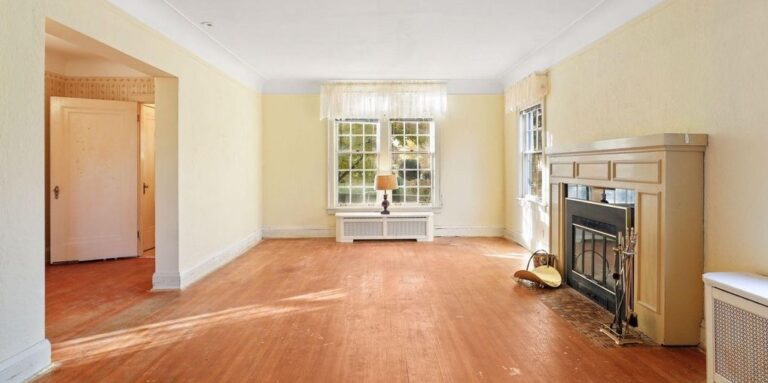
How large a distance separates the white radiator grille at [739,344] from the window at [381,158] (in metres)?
5.93

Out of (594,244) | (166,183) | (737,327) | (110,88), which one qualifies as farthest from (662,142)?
(110,88)

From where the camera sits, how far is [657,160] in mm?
3154

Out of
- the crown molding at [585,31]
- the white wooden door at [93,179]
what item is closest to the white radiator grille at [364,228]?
the white wooden door at [93,179]

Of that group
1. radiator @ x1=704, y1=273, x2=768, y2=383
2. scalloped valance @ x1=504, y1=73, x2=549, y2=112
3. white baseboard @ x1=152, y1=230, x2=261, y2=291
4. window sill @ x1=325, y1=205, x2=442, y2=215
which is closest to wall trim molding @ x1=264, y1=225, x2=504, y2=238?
window sill @ x1=325, y1=205, x2=442, y2=215

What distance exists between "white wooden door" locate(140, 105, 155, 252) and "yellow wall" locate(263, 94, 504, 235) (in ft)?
6.04

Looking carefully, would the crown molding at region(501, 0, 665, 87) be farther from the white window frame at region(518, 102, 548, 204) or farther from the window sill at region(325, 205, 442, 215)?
the window sill at region(325, 205, 442, 215)

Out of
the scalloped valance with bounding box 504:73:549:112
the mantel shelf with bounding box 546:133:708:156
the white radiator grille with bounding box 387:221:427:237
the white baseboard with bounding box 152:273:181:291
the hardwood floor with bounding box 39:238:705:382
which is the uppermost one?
the scalloped valance with bounding box 504:73:549:112

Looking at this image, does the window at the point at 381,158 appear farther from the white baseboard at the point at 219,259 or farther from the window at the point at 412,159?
the white baseboard at the point at 219,259

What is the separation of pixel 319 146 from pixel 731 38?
631 cm

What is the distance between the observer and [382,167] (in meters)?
8.34

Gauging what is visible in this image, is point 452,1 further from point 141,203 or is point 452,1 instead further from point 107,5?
point 141,203

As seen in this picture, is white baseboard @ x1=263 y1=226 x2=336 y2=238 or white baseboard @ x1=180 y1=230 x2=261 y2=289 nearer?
white baseboard @ x1=180 y1=230 x2=261 y2=289

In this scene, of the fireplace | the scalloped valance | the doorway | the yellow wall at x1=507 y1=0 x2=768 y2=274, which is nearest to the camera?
the yellow wall at x1=507 y1=0 x2=768 y2=274

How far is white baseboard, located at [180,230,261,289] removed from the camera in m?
4.97
